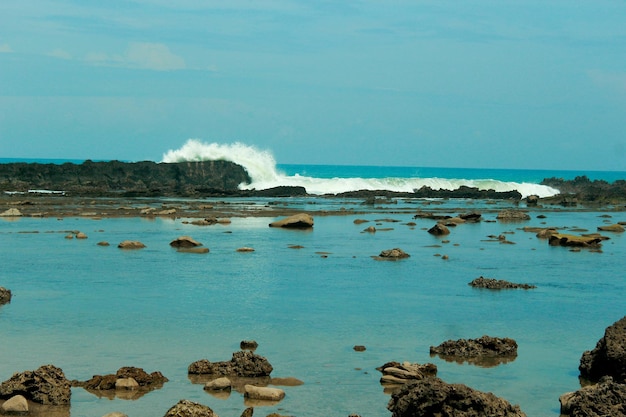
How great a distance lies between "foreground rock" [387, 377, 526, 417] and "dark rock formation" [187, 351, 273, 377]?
3.07 m

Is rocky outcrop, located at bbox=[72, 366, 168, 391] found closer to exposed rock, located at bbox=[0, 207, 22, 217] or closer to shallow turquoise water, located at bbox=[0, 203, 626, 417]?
shallow turquoise water, located at bbox=[0, 203, 626, 417]

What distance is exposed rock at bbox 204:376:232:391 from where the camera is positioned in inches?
421

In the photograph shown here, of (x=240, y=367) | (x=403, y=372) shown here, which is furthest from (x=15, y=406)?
(x=403, y=372)

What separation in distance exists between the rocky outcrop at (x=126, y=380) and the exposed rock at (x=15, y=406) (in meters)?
1.03

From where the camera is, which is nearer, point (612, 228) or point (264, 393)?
point (264, 393)

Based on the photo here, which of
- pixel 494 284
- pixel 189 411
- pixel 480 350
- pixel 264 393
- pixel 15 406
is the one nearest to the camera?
pixel 189 411

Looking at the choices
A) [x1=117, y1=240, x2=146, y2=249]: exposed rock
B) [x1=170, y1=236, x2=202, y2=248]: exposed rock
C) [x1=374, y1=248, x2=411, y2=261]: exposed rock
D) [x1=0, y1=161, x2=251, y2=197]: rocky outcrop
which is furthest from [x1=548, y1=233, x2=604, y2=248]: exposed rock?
[x1=0, y1=161, x2=251, y2=197]: rocky outcrop

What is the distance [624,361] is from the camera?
10891 millimetres

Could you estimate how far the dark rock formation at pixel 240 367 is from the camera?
1134 centimetres

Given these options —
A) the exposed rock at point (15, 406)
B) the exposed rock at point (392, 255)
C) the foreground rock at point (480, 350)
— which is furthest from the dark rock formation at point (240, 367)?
the exposed rock at point (392, 255)

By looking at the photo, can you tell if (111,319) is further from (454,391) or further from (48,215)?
(48,215)

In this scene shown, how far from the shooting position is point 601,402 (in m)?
8.98

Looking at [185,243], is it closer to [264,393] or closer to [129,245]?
[129,245]

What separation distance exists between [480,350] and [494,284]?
7.35 m
